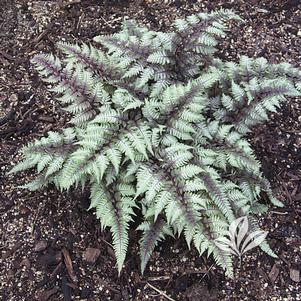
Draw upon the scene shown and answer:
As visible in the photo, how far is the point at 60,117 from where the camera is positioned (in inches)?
203

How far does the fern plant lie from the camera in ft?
12.7

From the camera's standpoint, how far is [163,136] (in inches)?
→ 163

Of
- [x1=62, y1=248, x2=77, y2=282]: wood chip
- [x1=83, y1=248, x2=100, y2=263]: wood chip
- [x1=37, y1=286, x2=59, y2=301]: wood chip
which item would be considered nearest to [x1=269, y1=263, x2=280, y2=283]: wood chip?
[x1=83, y1=248, x2=100, y2=263]: wood chip

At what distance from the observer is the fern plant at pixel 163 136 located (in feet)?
12.7

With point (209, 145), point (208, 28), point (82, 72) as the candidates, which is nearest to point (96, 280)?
point (209, 145)

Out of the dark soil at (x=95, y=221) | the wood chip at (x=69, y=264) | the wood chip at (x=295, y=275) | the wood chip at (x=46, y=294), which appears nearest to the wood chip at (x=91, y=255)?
the dark soil at (x=95, y=221)

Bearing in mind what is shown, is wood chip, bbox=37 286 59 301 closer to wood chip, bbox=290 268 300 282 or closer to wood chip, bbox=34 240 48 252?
wood chip, bbox=34 240 48 252

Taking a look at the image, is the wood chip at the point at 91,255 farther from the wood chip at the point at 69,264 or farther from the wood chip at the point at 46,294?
the wood chip at the point at 46,294

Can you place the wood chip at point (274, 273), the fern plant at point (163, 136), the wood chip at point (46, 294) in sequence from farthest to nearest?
the wood chip at point (274, 273) < the wood chip at point (46, 294) < the fern plant at point (163, 136)

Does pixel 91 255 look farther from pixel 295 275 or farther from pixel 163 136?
pixel 295 275

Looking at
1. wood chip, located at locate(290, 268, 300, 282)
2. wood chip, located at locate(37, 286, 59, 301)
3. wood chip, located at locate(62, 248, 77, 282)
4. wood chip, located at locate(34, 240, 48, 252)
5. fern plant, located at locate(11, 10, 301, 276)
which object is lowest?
wood chip, located at locate(290, 268, 300, 282)

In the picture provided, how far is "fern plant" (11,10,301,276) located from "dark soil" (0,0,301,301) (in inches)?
11.5

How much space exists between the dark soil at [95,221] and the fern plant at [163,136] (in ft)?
0.96

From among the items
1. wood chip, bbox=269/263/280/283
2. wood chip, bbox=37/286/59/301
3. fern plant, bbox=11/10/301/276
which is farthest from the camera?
wood chip, bbox=269/263/280/283
